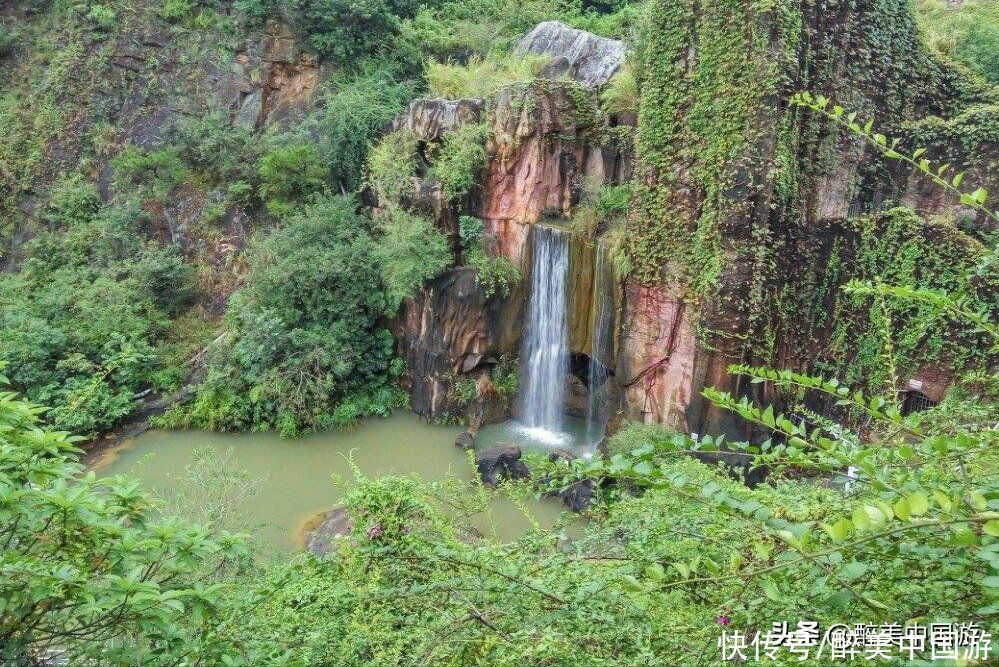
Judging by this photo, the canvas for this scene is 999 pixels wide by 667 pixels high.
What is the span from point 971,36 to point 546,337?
7649 mm

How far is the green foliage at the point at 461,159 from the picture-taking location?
373 inches

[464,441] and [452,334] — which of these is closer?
[464,441]

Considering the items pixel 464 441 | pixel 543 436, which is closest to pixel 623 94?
pixel 543 436

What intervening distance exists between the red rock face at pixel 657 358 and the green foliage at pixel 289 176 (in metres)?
Answer: 6.95

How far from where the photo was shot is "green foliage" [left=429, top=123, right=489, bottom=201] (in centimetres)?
948

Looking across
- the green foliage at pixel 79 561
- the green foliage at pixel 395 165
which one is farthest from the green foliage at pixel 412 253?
the green foliage at pixel 79 561

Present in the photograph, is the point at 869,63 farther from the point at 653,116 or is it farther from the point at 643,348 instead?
the point at 643,348

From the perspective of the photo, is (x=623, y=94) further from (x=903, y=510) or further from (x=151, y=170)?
(x=151, y=170)

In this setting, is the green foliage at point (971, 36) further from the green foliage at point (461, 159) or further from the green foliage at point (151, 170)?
the green foliage at point (151, 170)

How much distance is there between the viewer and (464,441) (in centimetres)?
956

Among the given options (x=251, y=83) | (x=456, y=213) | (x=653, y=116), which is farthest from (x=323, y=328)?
(x=251, y=83)

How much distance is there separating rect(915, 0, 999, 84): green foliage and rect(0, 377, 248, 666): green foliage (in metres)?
9.69

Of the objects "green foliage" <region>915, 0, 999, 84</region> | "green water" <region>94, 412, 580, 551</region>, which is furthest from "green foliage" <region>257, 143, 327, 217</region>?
"green foliage" <region>915, 0, 999, 84</region>

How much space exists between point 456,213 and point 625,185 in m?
2.76
